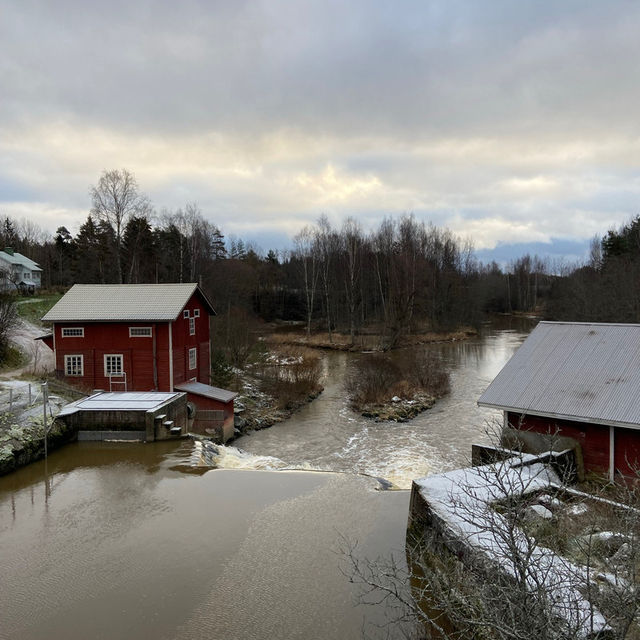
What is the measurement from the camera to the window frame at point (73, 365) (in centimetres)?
2175

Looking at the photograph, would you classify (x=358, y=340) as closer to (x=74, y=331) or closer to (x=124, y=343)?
(x=124, y=343)

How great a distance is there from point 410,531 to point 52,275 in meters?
62.9

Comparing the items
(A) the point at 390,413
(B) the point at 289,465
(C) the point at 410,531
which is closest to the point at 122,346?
(B) the point at 289,465

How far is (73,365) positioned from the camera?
21812 millimetres

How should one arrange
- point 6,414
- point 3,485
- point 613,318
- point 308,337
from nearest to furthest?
1. point 3,485
2. point 6,414
3. point 613,318
4. point 308,337

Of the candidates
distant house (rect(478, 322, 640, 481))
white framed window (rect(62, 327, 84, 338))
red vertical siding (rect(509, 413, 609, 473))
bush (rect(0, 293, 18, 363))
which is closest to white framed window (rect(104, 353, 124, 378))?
white framed window (rect(62, 327, 84, 338))

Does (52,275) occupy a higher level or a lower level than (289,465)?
higher

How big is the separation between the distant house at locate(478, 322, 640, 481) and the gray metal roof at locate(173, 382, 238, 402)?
10188mm

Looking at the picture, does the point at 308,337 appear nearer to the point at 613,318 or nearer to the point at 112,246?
the point at 112,246

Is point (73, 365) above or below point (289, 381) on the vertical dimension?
above

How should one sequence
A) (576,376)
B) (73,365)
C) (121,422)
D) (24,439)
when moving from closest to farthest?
(576,376), (24,439), (121,422), (73,365)

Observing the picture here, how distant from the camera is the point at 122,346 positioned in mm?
21609

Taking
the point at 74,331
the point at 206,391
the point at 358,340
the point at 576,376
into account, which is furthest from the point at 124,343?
the point at 358,340

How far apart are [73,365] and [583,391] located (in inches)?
762
